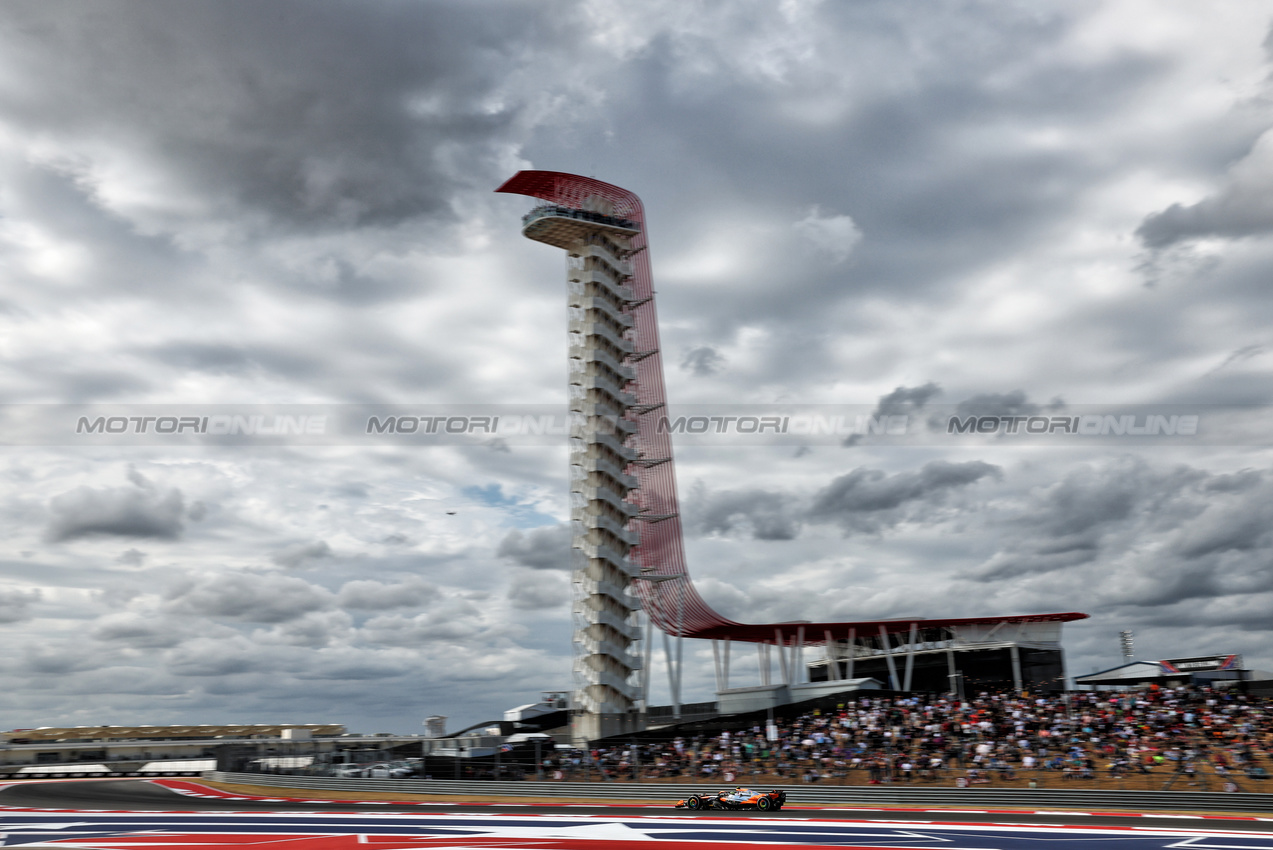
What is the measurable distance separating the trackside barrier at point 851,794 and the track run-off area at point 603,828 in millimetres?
965

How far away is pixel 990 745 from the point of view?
37.2 m

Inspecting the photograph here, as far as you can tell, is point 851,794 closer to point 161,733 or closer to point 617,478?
point 617,478

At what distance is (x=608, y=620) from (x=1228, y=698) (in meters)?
33.4

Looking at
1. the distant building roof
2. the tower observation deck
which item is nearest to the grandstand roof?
the tower observation deck

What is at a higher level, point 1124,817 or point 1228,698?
point 1228,698

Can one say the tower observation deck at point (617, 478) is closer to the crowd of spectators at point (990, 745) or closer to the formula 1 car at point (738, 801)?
the crowd of spectators at point (990, 745)

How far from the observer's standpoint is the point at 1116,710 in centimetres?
3988

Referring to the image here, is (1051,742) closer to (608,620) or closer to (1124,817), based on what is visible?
(1124,817)

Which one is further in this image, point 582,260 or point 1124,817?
point 582,260

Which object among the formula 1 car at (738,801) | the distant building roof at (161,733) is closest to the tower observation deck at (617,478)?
the formula 1 car at (738,801)

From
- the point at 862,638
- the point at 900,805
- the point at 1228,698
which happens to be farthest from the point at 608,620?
the point at 1228,698

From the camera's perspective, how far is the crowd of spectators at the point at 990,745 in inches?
1330

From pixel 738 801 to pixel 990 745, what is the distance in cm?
999

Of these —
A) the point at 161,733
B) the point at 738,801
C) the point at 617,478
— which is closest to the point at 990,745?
the point at 738,801
